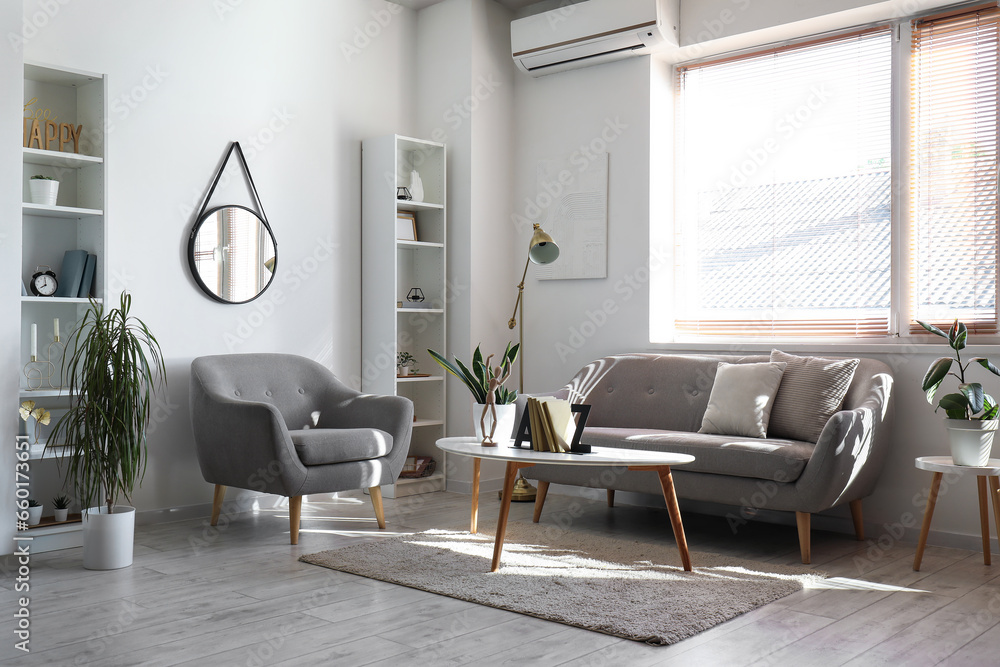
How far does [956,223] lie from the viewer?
159 inches

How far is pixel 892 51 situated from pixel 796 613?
9.57 feet

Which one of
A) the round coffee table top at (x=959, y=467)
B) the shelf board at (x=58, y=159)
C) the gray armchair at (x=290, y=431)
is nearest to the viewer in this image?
the round coffee table top at (x=959, y=467)

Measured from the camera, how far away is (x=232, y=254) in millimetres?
4543

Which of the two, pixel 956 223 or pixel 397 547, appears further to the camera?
pixel 956 223

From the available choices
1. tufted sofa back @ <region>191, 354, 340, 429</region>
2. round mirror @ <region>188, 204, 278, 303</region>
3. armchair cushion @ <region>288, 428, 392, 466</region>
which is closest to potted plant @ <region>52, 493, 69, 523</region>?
tufted sofa back @ <region>191, 354, 340, 429</region>

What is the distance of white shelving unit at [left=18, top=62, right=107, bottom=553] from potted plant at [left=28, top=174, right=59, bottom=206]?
39mm

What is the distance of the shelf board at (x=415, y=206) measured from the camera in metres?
5.06

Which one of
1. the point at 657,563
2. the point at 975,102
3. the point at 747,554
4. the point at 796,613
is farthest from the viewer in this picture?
the point at 975,102

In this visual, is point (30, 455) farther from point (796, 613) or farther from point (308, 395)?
point (796, 613)

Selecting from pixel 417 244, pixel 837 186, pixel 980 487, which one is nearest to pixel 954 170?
pixel 837 186

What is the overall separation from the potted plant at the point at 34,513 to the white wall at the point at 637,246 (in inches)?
113

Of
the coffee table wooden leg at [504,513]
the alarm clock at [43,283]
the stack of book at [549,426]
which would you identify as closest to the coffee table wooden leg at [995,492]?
the stack of book at [549,426]

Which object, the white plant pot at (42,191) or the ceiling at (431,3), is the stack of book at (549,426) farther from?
the ceiling at (431,3)

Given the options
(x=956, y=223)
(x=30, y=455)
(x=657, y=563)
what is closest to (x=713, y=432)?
(x=657, y=563)
